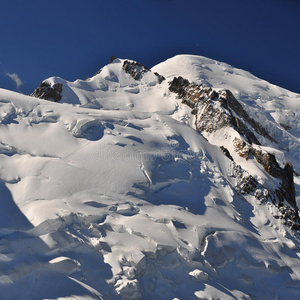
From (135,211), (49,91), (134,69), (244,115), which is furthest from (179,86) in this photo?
(135,211)

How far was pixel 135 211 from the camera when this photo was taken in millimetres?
18422

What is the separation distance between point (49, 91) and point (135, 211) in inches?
1039

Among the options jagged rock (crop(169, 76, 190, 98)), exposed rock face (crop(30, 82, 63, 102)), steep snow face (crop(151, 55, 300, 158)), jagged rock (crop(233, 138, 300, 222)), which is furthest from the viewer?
steep snow face (crop(151, 55, 300, 158))

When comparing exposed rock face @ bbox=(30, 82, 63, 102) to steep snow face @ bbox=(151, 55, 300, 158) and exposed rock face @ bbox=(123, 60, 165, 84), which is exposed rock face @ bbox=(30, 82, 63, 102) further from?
steep snow face @ bbox=(151, 55, 300, 158)

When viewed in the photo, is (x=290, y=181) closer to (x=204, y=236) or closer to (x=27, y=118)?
(x=204, y=236)

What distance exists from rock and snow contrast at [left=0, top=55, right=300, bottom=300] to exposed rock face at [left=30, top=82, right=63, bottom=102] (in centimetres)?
1273

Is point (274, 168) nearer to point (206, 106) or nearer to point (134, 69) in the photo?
point (206, 106)

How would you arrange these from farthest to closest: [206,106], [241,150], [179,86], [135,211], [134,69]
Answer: [134,69] → [179,86] → [206,106] → [241,150] → [135,211]

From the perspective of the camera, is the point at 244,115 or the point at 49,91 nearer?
the point at 49,91

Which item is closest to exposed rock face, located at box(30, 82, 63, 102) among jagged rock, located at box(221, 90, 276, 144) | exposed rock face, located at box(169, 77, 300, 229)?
exposed rock face, located at box(169, 77, 300, 229)

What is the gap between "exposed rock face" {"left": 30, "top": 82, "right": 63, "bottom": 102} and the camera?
130ft

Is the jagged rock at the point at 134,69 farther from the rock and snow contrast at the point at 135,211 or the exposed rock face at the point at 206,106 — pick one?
the rock and snow contrast at the point at 135,211

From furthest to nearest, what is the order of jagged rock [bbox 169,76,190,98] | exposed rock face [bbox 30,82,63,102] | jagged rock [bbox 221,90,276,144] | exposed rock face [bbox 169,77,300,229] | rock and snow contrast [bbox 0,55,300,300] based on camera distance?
1. jagged rock [bbox 221,90,276,144]
2. exposed rock face [bbox 30,82,63,102]
3. jagged rock [bbox 169,76,190,98]
4. exposed rock face [bbox 169,77,300,229]
5. rock and snow contrast [bbox 0,55,300,300]

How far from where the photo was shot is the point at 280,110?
64.0 m
